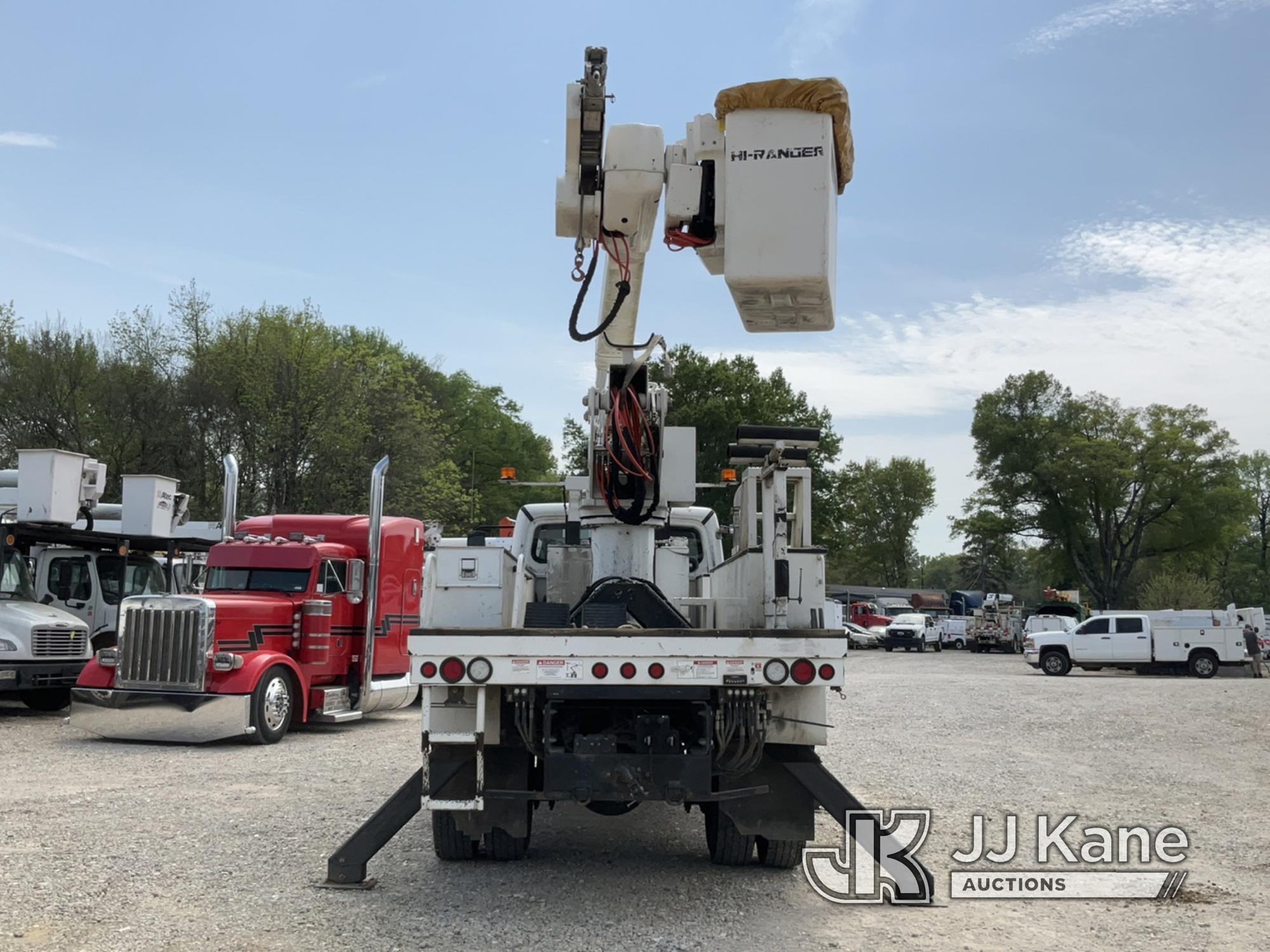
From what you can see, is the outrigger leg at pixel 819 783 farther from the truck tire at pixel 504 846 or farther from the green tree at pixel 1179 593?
the green tree at pixel 1179 593

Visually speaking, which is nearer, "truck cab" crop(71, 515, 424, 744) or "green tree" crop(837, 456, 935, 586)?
"truck cab" crop(71, 515, 424, 744)

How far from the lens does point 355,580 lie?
47.1 ft

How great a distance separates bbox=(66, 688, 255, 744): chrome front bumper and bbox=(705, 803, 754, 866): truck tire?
24.5ft

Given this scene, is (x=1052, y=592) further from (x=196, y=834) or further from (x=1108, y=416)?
(x=196, y=834)

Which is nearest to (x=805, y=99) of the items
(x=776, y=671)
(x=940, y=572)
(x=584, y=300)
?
(x=584, y=300)

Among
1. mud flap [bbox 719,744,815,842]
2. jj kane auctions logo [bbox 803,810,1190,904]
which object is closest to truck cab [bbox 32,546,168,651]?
jj kane auctions logo [bbox 803,810,1190,904]

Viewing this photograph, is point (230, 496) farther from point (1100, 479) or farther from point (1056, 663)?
point (1100, 479)

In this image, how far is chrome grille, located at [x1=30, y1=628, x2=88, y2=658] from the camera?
48.1 feet

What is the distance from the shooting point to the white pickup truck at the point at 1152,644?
31375 mm

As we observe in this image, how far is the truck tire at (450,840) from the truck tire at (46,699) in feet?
37.3

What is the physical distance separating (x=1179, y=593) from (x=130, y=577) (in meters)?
50.8

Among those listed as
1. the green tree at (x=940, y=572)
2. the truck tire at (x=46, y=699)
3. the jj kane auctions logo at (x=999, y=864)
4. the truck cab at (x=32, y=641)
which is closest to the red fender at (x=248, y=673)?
the truck cab at (x=32, y=641)

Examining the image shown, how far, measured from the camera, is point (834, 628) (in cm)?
605

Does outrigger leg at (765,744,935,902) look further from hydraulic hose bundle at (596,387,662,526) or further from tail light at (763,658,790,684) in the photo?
hydraulic hose bundle at (596,387,662,526)
